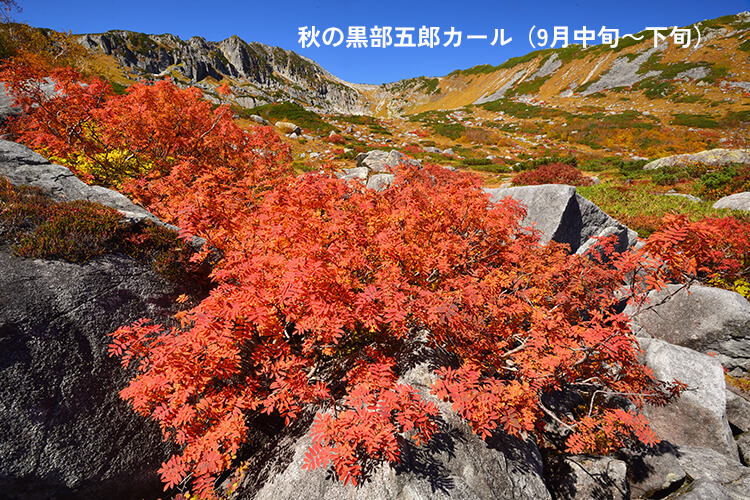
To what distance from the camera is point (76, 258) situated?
15.5ft

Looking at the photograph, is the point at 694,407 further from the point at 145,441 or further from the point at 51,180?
the point at 51,180

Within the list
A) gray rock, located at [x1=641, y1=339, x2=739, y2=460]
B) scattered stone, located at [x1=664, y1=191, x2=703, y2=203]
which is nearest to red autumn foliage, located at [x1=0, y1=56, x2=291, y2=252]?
gray rock, located at [x1=641, y1=339, x2=739, y2=460]

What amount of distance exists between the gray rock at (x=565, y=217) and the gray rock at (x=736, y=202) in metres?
8.15

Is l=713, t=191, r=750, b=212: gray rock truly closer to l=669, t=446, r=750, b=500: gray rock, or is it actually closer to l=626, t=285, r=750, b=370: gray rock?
l=626, t=285, r=750, b=370: gray rock

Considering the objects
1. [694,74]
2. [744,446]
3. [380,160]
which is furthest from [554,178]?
[694,74]

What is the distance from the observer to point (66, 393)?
392cm

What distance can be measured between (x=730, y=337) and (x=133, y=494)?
1260cm

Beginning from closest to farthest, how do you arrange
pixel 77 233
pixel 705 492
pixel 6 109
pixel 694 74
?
1. pixel 705 492
2. pixel 77 233
3. pixel 6 109
4. pixel 694 74

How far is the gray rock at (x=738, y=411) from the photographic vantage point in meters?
5.94

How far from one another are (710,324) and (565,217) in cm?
414

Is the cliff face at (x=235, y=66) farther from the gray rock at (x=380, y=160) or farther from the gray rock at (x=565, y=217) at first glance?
the gray rock at (x=565, y=217)

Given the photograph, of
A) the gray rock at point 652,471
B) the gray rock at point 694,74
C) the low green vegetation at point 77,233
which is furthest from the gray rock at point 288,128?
the gray rock at point 694,74

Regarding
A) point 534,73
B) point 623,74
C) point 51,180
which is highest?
point 534,73

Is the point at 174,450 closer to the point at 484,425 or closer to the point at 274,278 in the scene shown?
the point at 274,278
